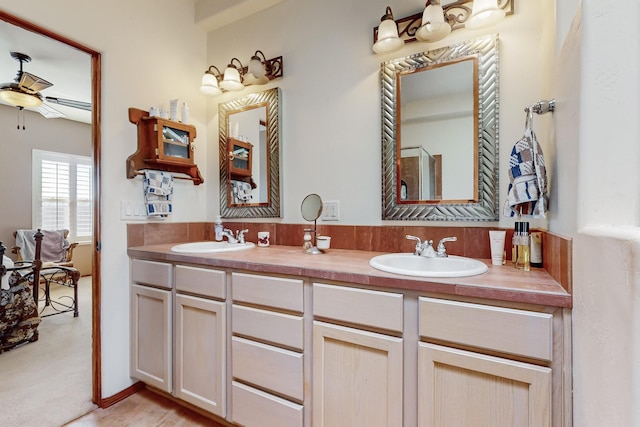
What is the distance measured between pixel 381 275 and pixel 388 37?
122 cm

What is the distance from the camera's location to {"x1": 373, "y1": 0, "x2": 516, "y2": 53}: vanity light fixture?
1.34 m

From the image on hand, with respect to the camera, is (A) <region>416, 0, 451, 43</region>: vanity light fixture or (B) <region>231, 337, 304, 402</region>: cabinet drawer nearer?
(B) <region>231, 337, 304, 402</region>: cabinet drawer

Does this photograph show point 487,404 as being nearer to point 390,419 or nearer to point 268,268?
point 390,419

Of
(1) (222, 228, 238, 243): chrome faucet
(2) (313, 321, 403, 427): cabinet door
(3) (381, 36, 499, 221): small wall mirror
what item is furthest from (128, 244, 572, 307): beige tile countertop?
(1) (222, 228, 238, 243): chrome faucet

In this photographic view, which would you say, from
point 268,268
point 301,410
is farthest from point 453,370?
point 268,268

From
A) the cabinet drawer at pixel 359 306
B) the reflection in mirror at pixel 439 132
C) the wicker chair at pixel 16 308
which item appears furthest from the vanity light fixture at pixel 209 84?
the wicker chair at pixel 16 308

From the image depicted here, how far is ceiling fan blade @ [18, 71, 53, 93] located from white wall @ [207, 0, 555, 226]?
4.26 ft

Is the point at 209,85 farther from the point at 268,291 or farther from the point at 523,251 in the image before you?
the point at 523,251

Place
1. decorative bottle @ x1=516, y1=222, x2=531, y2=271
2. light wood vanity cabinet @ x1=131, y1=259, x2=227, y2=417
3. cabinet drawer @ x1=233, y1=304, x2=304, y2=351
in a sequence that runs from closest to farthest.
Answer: decorative bottle @ x1=516, y1=222, x2=531, y2=271 < cabinet drawer @ x1=233, y1=304, x2=304, y2=351 < light wood vanity cabinet @ x1=131, y1=259, x2=227, y2=417

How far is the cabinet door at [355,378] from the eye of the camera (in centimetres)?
107

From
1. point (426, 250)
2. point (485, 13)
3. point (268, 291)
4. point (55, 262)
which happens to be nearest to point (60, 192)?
point (55, 262)

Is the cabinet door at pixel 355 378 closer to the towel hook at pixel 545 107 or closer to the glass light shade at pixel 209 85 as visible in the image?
the towel hook at pixel 545 107

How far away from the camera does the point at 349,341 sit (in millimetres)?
1145

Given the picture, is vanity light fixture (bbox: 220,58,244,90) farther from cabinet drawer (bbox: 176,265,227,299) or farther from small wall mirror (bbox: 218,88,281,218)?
cabinet drawer (bbox: 176,265,227,299)
